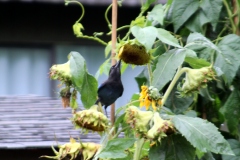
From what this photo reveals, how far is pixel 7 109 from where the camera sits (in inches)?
106

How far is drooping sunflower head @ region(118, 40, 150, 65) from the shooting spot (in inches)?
49.6

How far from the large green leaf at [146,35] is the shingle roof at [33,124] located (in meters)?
0.90

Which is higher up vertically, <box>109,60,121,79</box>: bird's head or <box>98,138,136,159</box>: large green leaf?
<box>109,60,121,79</box>: bird's head

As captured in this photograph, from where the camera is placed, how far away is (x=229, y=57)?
5.70 ft

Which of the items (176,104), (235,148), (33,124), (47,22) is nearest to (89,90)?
(176,104)

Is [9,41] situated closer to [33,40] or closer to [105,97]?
[33,40]

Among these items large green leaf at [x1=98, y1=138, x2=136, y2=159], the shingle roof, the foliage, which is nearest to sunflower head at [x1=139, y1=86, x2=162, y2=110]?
the foliage

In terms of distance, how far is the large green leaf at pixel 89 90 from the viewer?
130cm

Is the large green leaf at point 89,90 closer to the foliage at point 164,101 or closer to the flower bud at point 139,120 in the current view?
the foliage at point 164,101

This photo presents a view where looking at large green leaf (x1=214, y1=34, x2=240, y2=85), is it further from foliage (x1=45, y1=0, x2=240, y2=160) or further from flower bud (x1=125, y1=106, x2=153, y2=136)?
flower bud (x1=125, y1=106, x2=153, y2=136)

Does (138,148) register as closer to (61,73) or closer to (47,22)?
(61,73)

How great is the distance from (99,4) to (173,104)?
3.12 m

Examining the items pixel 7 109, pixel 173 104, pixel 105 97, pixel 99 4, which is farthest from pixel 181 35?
pixel 99 4

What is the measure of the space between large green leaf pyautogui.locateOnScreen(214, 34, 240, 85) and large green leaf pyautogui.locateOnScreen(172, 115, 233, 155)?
50 cm
